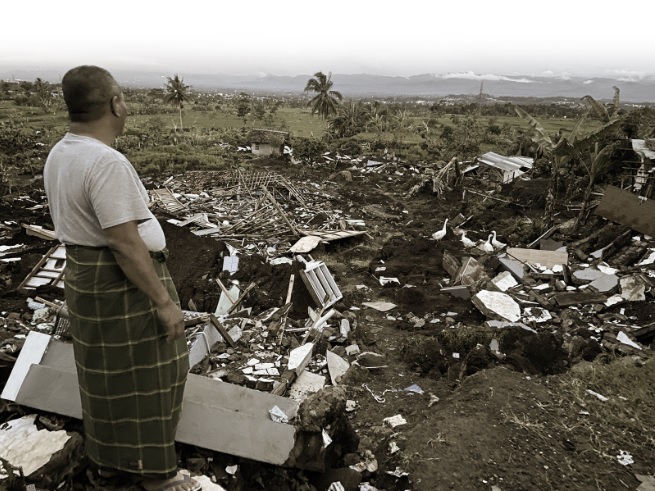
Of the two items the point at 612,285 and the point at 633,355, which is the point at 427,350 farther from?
the point at 612,285

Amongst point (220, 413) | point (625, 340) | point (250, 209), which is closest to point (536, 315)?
point (625, 340)

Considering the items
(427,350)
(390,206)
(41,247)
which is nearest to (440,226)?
(390,206)

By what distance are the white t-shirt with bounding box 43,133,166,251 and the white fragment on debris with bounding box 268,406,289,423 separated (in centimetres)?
150

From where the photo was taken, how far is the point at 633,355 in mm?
4254

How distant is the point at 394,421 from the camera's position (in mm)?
3398

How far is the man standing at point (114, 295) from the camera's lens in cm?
150

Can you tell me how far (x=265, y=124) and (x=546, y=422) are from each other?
30249 millimetres

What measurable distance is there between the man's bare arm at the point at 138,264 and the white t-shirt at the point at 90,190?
4 centimetres

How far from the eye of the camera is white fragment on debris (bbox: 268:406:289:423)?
99.0 inches

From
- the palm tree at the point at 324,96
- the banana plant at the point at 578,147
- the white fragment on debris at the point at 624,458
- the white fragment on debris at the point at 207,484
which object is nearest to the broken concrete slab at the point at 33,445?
the white fragment on debris at the point at 207,484

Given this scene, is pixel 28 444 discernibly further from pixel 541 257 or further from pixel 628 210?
pixel 628 210

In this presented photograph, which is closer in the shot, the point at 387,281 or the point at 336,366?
the point at 336,366

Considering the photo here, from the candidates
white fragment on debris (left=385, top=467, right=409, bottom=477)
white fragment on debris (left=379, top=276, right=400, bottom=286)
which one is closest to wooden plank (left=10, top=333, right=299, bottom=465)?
white fragment on debris (left=385, top=467, right=409, bottom=477)

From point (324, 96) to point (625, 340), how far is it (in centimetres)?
2644
